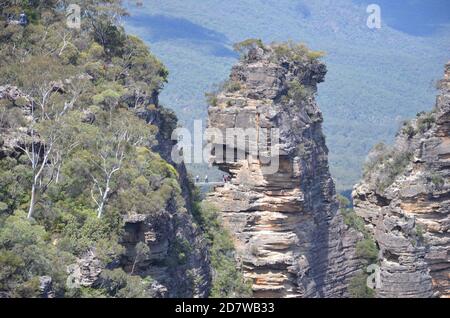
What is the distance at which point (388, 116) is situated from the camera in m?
128

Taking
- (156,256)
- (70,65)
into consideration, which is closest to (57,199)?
(156,256)

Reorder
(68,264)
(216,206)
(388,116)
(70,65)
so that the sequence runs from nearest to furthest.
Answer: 1. (68,264)
2. (70,65)
3. (216,206)
4. (388,116)

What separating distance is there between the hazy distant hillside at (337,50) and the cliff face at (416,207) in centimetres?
5642

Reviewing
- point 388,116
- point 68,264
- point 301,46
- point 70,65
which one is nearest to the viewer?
point 68,264

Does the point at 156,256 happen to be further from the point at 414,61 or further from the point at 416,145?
the point at 414,61

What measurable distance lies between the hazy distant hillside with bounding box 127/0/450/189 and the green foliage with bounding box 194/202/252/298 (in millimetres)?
61700

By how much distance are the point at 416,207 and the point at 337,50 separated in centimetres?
10613

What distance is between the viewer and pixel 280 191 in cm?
4019

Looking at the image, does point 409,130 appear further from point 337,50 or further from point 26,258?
point 337,50

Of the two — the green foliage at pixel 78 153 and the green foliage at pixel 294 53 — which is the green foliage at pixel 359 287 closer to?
the green foliage at pixel 294 53

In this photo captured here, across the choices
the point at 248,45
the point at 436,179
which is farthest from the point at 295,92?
the point at 436,179

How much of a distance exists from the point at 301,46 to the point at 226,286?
40.9 ft

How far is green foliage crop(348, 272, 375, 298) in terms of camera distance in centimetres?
4203

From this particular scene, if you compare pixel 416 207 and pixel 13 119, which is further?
pixel 416 207
